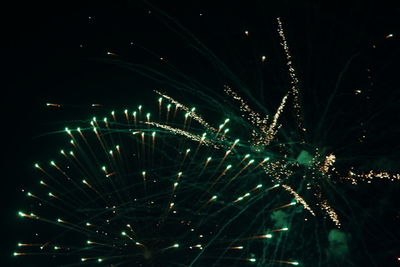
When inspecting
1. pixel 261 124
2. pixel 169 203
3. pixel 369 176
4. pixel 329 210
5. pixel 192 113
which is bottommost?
pixel 329 210

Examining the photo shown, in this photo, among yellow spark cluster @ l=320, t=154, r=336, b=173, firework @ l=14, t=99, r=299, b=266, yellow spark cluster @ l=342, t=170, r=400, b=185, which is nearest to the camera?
yellow spark cluster @ l=342, t=170, r=400, b=185

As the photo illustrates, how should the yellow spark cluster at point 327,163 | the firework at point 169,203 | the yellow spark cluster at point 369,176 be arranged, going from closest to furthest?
the yellow spark cluster at point 369,176, the yellow spark cluster at point 327,163, the firework at point 169,203

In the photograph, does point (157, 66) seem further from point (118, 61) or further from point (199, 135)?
point (199, 135)

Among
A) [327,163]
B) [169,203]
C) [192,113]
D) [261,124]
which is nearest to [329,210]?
[327,163]

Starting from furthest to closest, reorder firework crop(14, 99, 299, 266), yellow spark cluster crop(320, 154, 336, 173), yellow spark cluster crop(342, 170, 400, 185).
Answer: firework crop(14, 99, 299, 266) → yellow spark cluster crop(320, 154, 336, 173) → yellow spark cluster crop(342, 170, 400, 185)

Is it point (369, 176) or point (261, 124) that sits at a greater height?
point (261, 124)

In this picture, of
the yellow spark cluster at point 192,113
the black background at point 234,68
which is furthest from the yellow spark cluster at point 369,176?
the yellow spark cluster at point 192,113

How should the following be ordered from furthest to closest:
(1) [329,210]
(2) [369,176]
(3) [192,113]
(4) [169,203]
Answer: (3) [192,113] < (4) [169,203] < (1) [329,210] < (2) [369,176]

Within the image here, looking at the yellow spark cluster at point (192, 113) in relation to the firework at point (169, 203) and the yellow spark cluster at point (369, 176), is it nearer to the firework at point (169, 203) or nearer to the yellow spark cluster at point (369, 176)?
the firework at point (169, 203)

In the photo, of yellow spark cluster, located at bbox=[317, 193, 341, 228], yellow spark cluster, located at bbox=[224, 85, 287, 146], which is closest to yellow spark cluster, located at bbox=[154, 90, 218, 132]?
yellow spark cluster, located at bbox=[224, 85, 287, 146]

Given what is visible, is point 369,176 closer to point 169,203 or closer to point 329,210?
point 329,210

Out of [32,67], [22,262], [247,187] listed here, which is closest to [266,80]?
[247,187]

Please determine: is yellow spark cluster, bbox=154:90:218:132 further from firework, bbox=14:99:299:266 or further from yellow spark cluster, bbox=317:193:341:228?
yellow spark cluster, bbox=317:193:341:228
